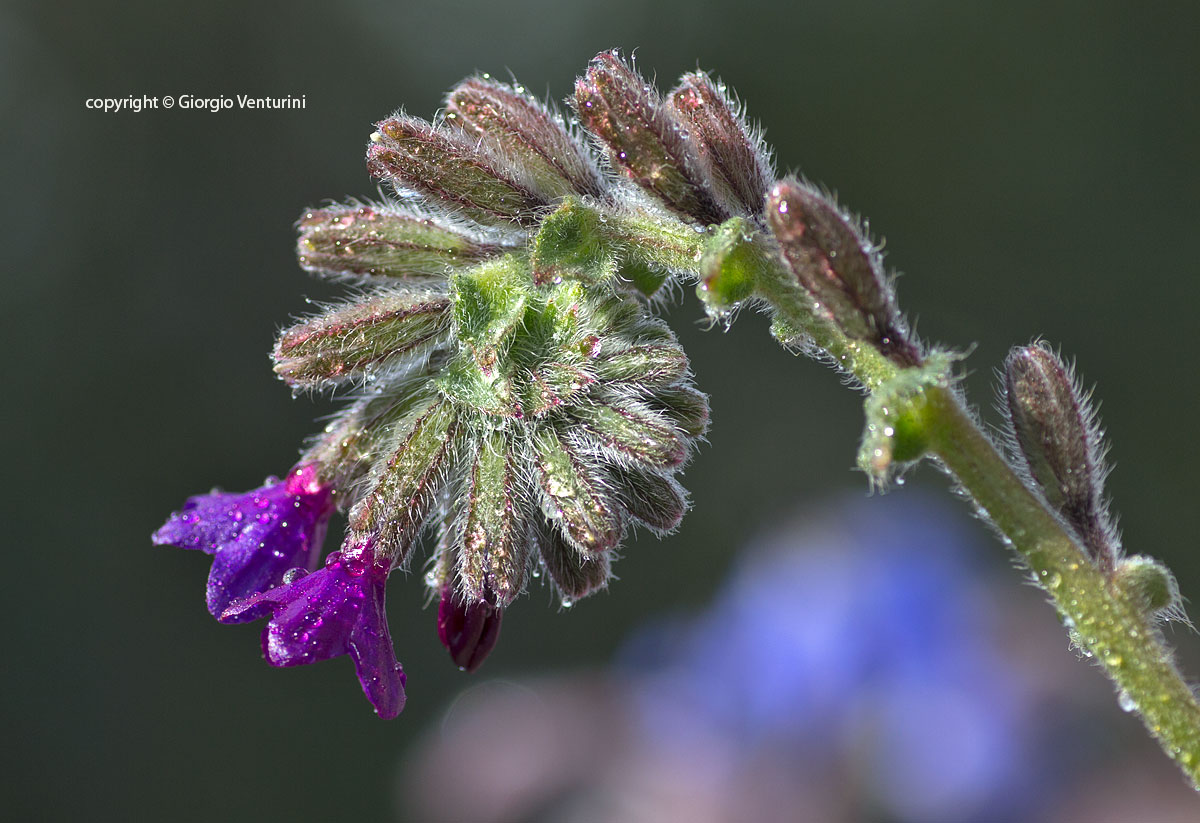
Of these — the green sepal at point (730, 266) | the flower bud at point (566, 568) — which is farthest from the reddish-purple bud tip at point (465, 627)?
the green sepal at point (730, 266)

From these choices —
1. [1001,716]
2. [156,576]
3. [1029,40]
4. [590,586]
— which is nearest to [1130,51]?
[1029,40]

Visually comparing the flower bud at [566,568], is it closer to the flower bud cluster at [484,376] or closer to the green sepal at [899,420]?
the flower bud cluster at [484,376]

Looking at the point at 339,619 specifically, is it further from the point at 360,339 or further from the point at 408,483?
the point at 360,339

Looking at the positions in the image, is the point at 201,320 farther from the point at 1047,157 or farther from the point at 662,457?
the point at 662,457

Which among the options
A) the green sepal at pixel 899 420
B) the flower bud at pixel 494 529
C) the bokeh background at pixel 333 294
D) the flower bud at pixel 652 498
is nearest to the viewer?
the green sepal at pixel 899 420

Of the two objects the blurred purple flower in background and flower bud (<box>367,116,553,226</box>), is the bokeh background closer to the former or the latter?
the blurred purple flower in background

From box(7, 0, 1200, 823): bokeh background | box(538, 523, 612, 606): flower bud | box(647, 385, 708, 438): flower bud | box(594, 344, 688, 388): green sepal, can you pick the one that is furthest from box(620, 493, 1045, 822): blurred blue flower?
box(594, 344, 688, 388): green sepal
